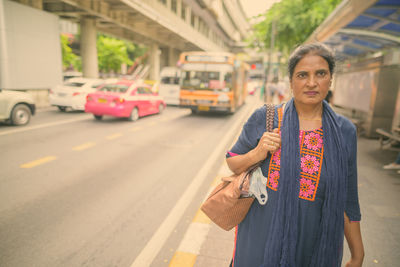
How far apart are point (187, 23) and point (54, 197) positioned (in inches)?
1396

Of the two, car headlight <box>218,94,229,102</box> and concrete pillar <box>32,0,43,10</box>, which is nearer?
car headlight <box>218,94,229,102</box>

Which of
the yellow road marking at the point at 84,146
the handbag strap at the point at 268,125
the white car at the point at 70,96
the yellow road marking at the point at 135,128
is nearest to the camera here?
the handbag strap at the point at 268,125

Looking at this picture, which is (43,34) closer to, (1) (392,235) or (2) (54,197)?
(2) (54,197)

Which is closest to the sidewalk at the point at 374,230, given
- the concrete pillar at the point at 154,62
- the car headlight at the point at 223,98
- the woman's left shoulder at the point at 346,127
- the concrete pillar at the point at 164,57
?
the woman's left shoulder at the point at 346,127

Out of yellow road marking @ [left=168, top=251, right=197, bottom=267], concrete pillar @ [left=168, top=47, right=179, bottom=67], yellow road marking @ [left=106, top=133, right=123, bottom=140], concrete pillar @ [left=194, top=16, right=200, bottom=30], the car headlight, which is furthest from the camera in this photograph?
concrete pillar @ [left=194, top=16, right=200, bottom=30]

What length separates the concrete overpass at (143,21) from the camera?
737 inches

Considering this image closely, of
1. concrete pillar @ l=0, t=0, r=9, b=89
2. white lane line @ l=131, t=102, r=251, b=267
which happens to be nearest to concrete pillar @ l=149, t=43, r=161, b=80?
concrete pillar @ l=0, t=0, r=9, b=89

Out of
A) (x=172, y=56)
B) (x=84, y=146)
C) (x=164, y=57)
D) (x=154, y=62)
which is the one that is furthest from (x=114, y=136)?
(x=172, y=56)

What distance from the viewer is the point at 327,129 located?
5.37ft

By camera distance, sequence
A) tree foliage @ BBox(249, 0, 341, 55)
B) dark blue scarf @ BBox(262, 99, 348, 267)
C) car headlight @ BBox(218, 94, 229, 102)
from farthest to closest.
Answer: tree foliage @ BBox(249, 0, 341, 55) → car headlight @ BBox(218, 94, 229, 102) → dark blue scarf @ BBox(262, 99, 348, 267)

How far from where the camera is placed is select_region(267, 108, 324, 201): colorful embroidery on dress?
1587mm

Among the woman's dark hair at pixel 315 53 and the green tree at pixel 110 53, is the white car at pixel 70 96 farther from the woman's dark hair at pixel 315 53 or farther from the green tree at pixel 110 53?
the green tree at pixel 110 53

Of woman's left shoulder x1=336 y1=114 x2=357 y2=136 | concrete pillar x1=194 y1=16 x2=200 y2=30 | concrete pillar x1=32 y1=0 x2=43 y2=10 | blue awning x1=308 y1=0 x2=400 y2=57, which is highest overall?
concrete pillar x1=194 y1=16 x2=200 y2=30

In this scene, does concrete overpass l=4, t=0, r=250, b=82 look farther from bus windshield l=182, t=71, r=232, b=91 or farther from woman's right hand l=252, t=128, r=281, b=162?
woman's right hand l=252, t=128, r=281, b=162
